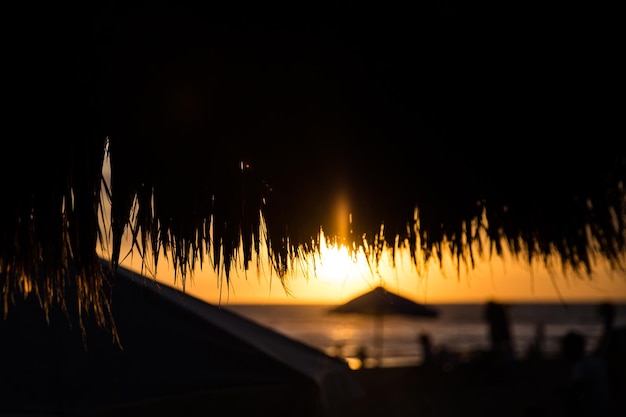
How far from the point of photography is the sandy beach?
10.6m

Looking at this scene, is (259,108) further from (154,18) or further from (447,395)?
(447,395)

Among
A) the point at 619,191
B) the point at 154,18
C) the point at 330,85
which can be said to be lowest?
the point at 619,191

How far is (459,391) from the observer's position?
12805 mm

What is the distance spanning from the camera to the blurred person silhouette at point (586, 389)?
207 inches

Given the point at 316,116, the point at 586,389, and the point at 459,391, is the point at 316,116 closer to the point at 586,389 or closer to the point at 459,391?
the point at 586,389

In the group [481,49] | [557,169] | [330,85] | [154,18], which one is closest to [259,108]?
[330,85]

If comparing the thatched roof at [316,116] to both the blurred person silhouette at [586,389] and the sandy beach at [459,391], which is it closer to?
the blurred person silhouette at [586,389]

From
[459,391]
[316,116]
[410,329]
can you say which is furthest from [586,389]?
[410,329]

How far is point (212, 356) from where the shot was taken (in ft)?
13.1

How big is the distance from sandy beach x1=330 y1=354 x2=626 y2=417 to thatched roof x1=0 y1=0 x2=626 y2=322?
6.96 meters

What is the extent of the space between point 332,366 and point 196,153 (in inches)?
72.1

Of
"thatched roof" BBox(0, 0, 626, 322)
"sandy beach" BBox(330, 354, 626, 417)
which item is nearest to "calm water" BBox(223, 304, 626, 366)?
"sandy beach" BBox(330, 354, 626, 417)

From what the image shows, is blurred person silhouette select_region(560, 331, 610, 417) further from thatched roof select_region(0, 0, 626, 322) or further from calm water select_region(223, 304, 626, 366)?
calm water select_region(223, 304, 626, 366)

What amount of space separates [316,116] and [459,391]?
10.7 meters
